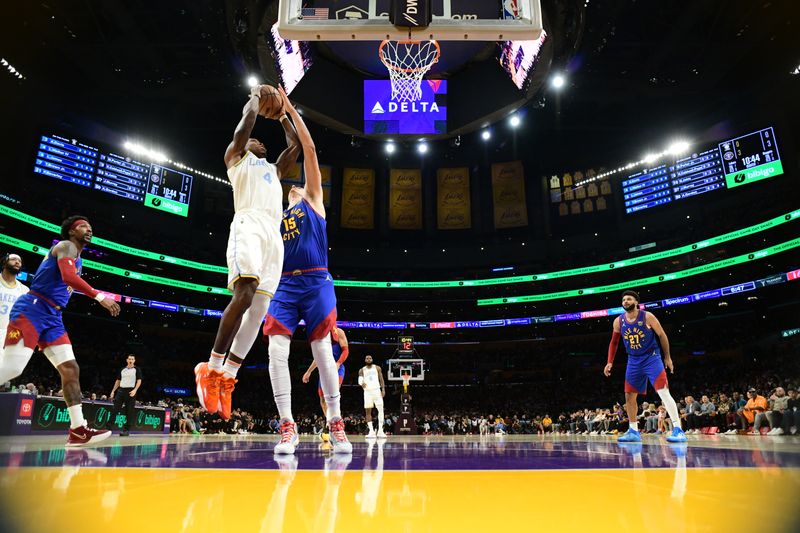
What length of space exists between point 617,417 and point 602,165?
16436 millimetres

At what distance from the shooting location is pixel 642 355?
290 inches

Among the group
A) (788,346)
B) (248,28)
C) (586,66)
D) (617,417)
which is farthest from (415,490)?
(788,346)

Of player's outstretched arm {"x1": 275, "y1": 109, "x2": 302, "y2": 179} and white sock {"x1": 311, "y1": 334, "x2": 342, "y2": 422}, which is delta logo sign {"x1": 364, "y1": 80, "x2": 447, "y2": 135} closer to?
player's outstretched arm {"x1": 275, "y1": 109, "x2": 302, "y2": 179}

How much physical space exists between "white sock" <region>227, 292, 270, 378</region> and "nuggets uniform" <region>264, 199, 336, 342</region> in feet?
2.09

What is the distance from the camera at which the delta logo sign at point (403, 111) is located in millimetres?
18469

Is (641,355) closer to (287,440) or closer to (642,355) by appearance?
(642,355)

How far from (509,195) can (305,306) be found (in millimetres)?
26264

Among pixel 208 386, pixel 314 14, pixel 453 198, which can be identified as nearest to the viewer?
pixel 208 386

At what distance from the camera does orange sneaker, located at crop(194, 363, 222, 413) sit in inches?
122

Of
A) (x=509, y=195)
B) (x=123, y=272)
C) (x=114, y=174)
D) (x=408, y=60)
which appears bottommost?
(x=123, y=272)

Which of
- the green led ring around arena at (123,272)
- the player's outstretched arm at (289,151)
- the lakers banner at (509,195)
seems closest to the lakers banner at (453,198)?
the lakers banner at (509,195)

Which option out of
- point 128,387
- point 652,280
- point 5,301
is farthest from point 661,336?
point 652,280

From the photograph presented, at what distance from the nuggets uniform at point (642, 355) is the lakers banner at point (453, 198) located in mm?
22214

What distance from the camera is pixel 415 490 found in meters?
1.88
